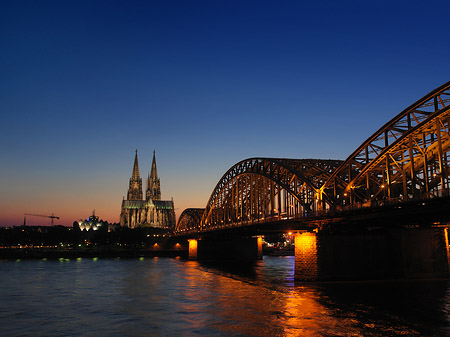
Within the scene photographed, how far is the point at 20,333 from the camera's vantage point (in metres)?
31.7

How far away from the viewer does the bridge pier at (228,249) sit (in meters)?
122

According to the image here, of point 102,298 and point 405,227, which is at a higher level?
point 405,227

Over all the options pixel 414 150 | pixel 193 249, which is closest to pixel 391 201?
pixel 414 150

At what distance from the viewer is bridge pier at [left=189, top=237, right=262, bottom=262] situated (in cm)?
12194

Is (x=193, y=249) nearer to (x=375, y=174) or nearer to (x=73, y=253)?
(x=73, y=253)

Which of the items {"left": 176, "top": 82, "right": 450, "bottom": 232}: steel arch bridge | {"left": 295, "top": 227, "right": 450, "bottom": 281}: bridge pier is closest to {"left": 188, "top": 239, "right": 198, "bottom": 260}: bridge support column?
{"left": 176, "top": 82, "right": 450, "bottom": 232}: steel arch bridge

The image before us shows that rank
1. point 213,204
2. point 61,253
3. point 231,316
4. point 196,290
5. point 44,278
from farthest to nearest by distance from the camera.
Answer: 1. point 61,253
2. point 213,204
3. point 44,278
4. point 196,290
5. point 231,316

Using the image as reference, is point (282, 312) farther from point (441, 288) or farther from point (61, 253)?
point (61, 253)

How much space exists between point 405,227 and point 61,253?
124193 millimetres

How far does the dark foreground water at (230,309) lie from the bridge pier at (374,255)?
88.6 inches

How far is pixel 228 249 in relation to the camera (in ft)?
409

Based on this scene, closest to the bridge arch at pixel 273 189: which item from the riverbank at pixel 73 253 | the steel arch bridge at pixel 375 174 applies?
the steel arch bridge at pixel 375 174

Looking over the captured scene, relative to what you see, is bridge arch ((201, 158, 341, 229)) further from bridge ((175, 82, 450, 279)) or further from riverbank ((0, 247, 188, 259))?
riverbank ((0, 247, 188, 259))

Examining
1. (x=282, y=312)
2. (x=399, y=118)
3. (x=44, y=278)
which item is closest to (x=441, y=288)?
(x=399, y=118)
